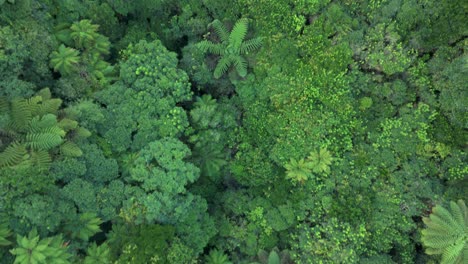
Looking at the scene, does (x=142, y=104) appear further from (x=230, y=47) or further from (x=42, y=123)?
(x=230, y=47)

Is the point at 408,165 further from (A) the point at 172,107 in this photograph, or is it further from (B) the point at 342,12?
(A) the point at 172,107

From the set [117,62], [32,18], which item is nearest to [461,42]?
[117,62]

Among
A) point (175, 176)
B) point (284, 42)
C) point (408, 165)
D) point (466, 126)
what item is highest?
point (466, 126)

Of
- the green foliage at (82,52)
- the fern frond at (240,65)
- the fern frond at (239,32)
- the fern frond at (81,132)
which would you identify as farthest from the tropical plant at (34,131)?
the fern frond at (239,32)

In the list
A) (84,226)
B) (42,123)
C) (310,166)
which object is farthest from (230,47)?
(84,226)

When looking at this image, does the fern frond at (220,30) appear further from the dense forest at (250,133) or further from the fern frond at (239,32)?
the fern frond at (239,32)

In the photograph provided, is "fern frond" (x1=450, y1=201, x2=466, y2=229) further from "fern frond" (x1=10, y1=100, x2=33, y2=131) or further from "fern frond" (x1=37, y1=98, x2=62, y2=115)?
"fern frond" (x1=10, y1=100, x2=33, y2=131)
